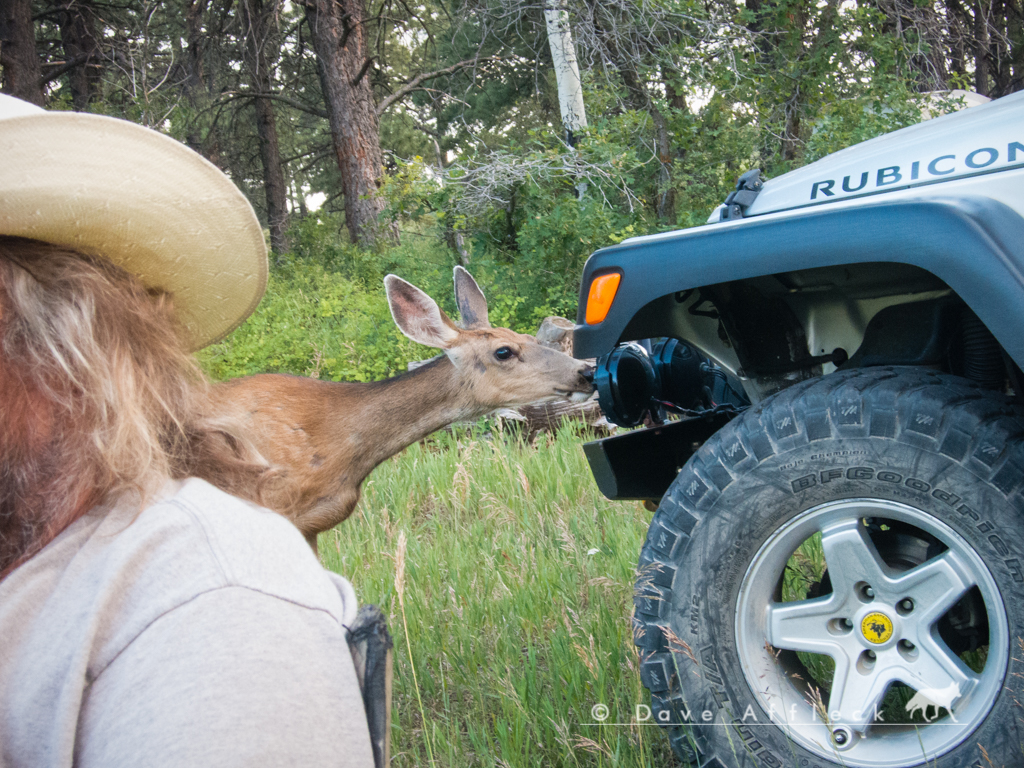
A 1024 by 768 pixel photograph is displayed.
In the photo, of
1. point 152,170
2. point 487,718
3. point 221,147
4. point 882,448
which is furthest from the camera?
point 221,147

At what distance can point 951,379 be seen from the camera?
2168mm

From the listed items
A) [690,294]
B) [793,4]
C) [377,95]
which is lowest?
[690,294]

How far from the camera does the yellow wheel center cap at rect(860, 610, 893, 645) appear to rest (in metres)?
2.11

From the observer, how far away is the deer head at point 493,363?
5.52m

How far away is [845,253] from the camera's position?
2.14 m

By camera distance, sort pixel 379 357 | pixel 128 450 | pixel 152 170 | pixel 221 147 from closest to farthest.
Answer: pixel 128 450 → pixel 152 170 → pixel 379 357 → pixel 221 147

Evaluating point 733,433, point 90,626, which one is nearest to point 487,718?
point 733,433

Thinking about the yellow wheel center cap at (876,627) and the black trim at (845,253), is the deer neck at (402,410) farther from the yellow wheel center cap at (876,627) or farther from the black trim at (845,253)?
the yellow wheel center cap at (876,627)

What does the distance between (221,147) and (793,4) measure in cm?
1258

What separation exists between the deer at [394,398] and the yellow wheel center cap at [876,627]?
287 centimetres

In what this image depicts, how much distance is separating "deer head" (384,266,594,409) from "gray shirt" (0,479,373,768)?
14.5 ft

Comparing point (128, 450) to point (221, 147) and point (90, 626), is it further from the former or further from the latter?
point (221, 147)

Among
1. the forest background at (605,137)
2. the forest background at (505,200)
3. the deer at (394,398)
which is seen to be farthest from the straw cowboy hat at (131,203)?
the forest background at (605,137)

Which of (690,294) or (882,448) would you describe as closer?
(882,448)
